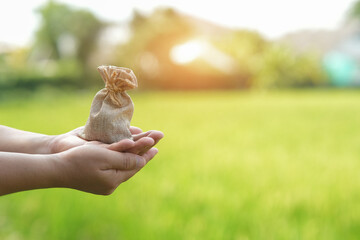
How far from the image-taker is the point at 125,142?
1.42 metres

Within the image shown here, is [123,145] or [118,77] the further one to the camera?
[118,77]

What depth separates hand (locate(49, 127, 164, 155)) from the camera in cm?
141

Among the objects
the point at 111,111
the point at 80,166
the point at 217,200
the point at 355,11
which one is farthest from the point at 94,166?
the point at 355,11

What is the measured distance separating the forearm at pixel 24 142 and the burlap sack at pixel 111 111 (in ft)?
1.14

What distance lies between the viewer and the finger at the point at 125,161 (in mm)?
1429

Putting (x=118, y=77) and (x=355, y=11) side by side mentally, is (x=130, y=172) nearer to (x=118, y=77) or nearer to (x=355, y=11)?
(x=118, y=77)

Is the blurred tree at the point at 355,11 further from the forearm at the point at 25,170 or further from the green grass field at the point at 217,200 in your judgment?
the forearm at the point at 25,170

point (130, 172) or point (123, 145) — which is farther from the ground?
point (123, 145)

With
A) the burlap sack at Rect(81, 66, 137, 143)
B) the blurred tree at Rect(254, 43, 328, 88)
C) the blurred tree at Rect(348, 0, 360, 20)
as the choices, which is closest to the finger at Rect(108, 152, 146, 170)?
the burlap sack at Rect(81, 66, 137, 143)

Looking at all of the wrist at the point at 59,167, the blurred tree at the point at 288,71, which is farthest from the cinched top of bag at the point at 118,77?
the blurred tree at the point at 288,71

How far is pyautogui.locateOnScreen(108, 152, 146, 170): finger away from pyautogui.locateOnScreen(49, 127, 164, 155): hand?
20 mm

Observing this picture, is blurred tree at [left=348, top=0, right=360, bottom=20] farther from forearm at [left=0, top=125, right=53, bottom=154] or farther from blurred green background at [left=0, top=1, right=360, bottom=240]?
forearm at [left=0, top=125, right=53, bottom=154]

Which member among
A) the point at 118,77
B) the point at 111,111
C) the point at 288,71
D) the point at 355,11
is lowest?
the point at 111,111

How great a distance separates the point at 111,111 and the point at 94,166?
0.26 m
